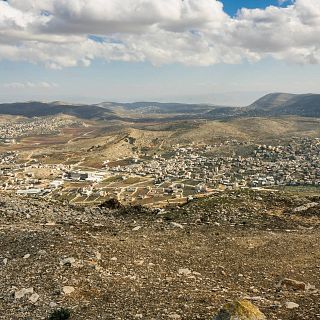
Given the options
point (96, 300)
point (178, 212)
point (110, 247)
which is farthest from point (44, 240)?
point (178, 212)

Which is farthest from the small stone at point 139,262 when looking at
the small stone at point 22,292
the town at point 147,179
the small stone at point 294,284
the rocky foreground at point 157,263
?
the town at point 147,179

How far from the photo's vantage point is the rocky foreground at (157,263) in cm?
1527

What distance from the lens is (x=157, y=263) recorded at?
1945cm

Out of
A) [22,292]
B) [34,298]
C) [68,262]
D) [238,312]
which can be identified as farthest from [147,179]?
[238,312]

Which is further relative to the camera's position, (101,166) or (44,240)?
(101,166)

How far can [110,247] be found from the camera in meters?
21.0

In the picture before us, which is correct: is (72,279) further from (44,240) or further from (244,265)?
(244,265)

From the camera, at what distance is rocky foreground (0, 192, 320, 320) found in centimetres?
1527

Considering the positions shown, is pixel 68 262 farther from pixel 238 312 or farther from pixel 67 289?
pixel 238 312

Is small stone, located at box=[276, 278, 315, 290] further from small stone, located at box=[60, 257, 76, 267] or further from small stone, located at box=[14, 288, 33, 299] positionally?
small stone, located at box=[14, 288, 33, 299]

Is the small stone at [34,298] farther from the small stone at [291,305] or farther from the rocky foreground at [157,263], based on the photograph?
the small stone at [291,305]

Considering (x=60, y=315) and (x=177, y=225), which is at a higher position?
(x=60, y=315)

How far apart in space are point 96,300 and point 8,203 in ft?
59.4

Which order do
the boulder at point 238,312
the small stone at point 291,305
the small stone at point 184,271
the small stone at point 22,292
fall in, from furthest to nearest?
1. the small stone at point 184,271
2. the small stone at point 22,292
3. the small stone at point 291,305
4. the boulder at point 238,312
